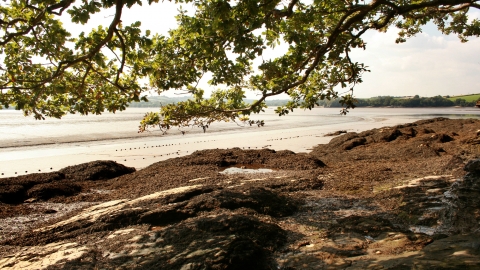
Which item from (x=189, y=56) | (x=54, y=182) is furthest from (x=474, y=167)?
(x=54, y=182)

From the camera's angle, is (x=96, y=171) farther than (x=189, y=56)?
Yes

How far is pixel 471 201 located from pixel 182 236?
408 centimetres

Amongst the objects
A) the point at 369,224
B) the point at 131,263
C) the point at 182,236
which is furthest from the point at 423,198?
the point at 131,263

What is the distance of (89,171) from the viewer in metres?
13.6

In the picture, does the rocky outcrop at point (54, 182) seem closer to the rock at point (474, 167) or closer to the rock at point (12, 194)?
the rock at point (12, 194)

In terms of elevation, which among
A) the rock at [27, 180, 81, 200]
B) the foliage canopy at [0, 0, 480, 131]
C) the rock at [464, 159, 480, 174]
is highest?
the foliage canopy at [0, 0, 480, 131]

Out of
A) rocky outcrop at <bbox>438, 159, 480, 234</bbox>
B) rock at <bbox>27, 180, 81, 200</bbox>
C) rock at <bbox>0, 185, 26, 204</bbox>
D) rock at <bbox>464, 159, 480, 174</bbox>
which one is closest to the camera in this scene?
rocky outcrop at <bbox>438, 159, 480, 234</bbox>

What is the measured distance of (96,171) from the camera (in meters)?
13.5

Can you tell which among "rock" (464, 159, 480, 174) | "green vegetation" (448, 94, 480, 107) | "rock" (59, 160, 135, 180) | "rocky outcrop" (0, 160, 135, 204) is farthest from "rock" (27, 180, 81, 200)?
"green vegetation" (448, 94, 480, 107)

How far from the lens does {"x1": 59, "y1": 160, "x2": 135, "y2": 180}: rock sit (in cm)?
1332

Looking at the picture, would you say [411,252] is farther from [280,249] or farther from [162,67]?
[162,67]

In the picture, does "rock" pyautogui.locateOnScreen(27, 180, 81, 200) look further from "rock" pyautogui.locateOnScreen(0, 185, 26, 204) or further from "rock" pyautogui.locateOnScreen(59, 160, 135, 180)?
"rock" pyautogui.locateOnScreen(59, 160, 135, 180)

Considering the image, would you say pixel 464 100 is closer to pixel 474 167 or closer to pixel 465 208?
pixel 474 167

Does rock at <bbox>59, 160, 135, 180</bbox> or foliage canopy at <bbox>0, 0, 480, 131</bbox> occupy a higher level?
foliage canopy at <bbox>0, 0, 480, 131</bbox>
